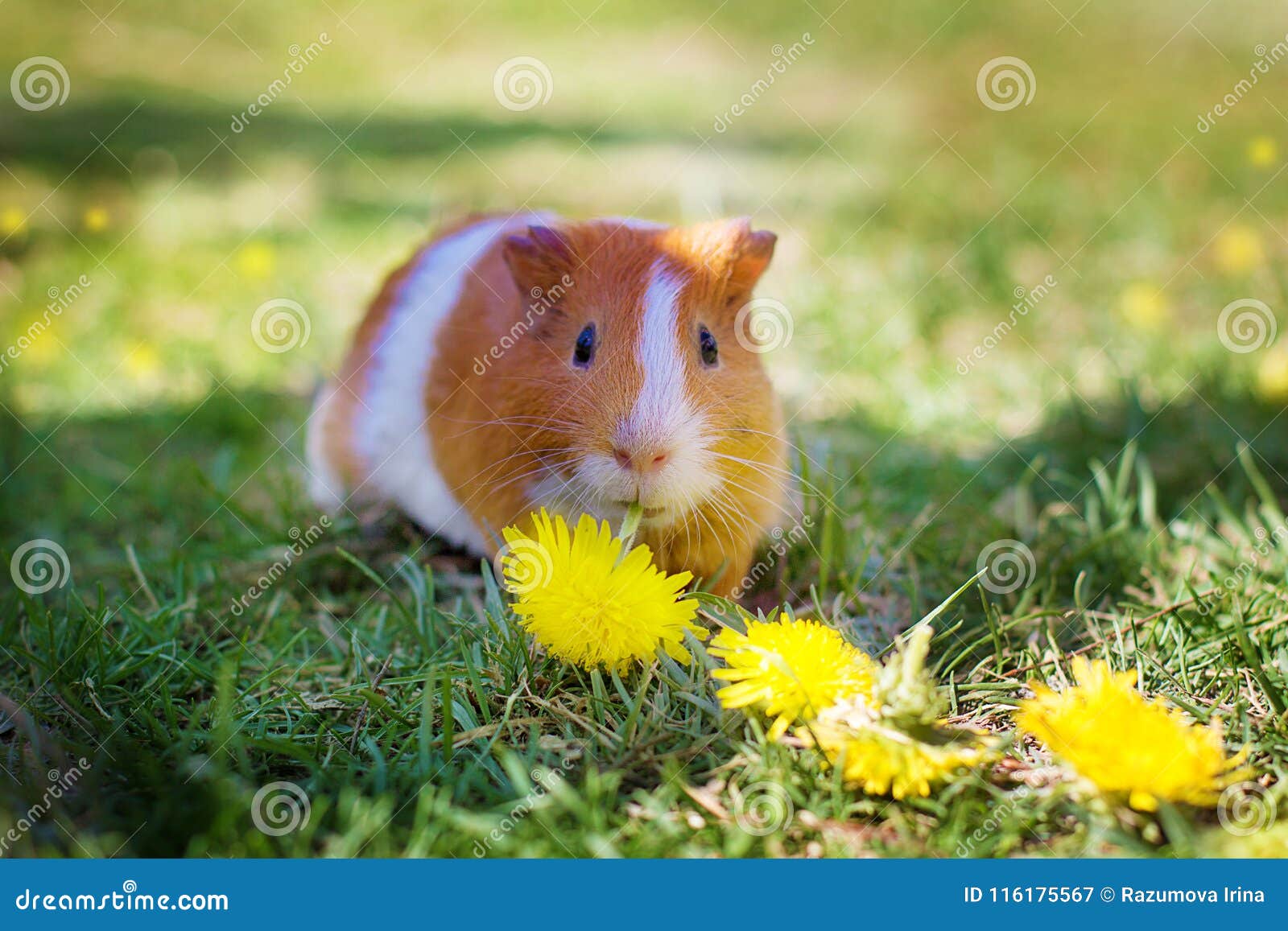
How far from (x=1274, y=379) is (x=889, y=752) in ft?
9.69

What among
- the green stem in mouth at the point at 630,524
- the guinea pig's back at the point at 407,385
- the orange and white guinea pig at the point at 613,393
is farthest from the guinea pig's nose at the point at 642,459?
the guinea pig's back at the point at 407,385

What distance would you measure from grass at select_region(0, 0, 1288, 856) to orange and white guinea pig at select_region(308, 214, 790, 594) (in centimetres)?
34

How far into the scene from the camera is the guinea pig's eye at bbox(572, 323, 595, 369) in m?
2.69

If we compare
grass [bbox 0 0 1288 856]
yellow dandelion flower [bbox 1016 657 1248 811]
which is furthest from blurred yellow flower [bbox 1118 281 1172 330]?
yellow dandelion flower [bbox 1016 657 1248 811]

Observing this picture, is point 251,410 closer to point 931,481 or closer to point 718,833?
point 931,481

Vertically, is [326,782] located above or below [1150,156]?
below

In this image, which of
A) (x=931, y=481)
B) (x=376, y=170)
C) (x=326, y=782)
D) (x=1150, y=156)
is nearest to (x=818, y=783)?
(x=326, y=782)

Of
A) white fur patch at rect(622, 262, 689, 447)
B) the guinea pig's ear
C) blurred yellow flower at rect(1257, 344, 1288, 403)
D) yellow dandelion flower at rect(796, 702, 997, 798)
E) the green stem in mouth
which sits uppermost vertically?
blurred yellow flower at rect(1257, 344, 1288, 403)

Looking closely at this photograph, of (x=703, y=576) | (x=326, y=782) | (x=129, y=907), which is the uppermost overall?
(x=703, y=576)

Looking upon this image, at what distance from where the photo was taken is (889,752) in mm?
2059

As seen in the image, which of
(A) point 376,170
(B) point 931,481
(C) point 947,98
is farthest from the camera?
(C) point 947,98

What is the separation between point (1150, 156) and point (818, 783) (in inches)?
260

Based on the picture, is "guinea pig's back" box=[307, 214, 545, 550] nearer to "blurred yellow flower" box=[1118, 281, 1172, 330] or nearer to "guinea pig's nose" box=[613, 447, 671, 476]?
"guinea pig's nose" box=[613, 447, 671, 476]

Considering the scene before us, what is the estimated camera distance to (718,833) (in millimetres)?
2109
